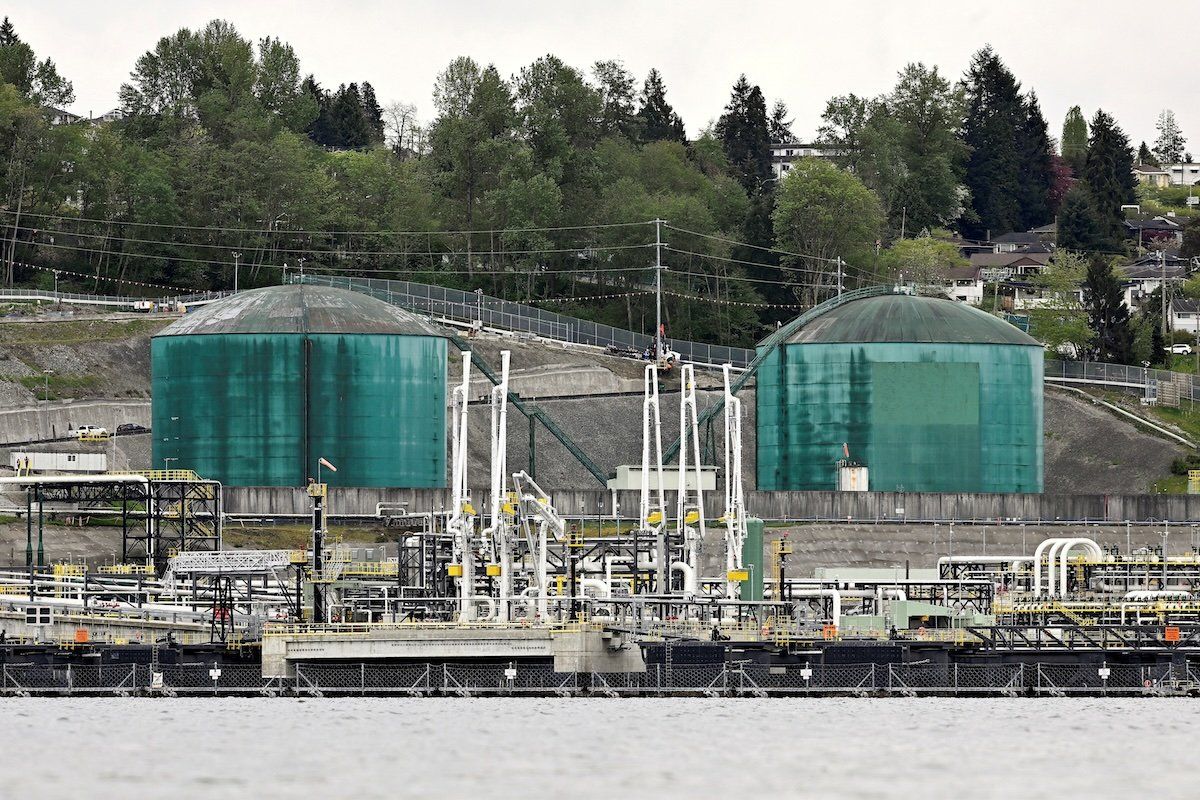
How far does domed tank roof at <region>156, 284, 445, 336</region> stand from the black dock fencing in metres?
60.8

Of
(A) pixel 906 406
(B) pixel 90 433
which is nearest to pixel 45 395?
(B) pixel 90 433

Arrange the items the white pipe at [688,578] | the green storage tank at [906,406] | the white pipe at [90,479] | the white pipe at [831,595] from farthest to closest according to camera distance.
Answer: the green storage tank at [906,406], the white pipe at [90,479], the white pipe at [688,578], the white pipe at [831,595]

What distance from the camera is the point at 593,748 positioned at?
73.9 m

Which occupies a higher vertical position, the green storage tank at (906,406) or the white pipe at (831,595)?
the green storage tank at (906,406)

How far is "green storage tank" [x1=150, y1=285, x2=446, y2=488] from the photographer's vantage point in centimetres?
15750

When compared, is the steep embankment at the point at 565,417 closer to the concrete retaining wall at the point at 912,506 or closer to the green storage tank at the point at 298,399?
the green storage tank at the point at 298,399

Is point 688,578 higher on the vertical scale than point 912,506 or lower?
lower

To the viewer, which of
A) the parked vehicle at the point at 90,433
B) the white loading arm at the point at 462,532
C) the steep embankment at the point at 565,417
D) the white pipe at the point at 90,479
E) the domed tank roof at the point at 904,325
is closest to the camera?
the white loading arm at the point at 462,532

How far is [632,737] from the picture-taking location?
78062 mm

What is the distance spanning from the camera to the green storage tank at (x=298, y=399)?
157500 millimetres

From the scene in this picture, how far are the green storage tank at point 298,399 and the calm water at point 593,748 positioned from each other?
6063 cm

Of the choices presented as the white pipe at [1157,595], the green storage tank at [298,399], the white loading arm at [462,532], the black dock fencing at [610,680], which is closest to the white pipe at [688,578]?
the white loading arm at [462,532]

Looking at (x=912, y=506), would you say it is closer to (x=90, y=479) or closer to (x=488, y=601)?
(x=90, y=479)

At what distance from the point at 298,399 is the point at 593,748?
87591 mm
